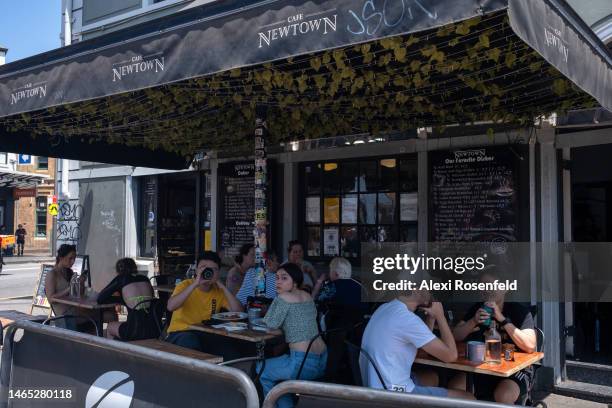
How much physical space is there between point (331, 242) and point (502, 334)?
13.1 feet

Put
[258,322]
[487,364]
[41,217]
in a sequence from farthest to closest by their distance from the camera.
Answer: [41,217], [258,322], [487,364]

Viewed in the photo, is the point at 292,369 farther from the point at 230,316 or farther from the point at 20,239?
the point at 20,239

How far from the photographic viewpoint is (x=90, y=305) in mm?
6051

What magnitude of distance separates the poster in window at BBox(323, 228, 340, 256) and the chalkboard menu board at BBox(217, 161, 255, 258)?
122 cm

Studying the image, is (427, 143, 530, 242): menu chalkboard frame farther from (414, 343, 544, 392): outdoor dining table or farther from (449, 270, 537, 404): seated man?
(414, 343, 544, 392): outdoor dining table

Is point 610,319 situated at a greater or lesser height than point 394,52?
lesser

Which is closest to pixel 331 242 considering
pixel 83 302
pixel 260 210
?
pixel 260 210

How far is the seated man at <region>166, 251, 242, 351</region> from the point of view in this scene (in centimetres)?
482

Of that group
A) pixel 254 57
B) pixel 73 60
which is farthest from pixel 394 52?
pixel 73 60

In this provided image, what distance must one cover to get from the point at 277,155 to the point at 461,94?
3.90 meters

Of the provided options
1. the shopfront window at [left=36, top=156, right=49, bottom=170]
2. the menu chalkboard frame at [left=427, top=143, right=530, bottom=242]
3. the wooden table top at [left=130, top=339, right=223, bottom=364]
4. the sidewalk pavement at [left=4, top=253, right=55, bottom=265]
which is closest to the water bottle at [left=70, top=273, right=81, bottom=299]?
the wooden table top at [left=130, top=339, right=223, bottom=364]

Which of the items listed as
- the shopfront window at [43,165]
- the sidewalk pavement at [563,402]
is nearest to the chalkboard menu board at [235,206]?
the sidewalk pavement at [563,402]

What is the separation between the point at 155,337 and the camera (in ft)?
18.2

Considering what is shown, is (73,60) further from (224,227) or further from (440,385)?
(224,227)
